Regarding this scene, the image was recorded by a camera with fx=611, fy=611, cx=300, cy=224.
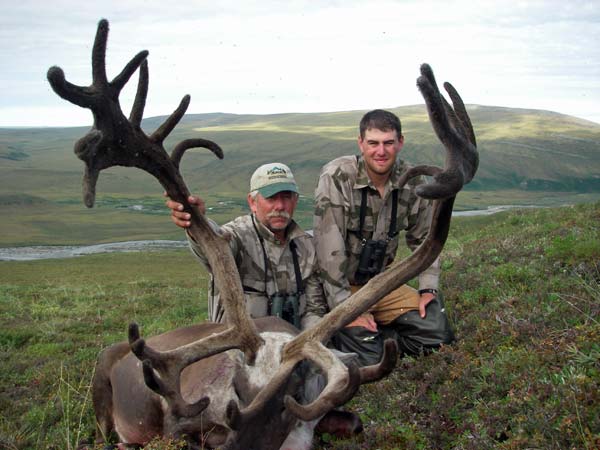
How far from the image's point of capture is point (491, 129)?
19400 cm

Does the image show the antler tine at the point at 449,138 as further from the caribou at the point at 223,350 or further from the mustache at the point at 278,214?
the mustache at the point at 278,214

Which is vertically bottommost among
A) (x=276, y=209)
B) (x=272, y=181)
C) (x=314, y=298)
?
(x=314, y=298)

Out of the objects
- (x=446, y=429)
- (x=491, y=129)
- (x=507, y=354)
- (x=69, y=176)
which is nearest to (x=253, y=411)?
(x=446, y=429)

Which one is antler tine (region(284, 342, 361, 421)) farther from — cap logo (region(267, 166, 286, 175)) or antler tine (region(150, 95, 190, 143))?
cap logo (region(267, 166, 286, 175))

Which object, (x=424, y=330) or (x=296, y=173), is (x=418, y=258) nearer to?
(x=424, y=330)

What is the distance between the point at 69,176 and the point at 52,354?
17769cm

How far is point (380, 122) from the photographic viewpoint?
7910mm

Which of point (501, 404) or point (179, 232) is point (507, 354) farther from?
point (179, 232)

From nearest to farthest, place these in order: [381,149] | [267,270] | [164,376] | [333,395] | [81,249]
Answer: [333,395]
[164,376]
[267,270]
[381,149]
[81,249]

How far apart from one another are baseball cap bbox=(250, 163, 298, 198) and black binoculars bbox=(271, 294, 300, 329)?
1.24m

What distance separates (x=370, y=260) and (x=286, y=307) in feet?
4.90

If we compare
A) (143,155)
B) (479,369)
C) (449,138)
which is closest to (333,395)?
(479,369)

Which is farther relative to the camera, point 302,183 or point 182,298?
point 302,183

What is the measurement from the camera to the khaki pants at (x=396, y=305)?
26.4 feet
